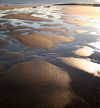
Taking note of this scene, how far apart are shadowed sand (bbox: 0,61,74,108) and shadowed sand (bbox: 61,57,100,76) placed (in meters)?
0.49

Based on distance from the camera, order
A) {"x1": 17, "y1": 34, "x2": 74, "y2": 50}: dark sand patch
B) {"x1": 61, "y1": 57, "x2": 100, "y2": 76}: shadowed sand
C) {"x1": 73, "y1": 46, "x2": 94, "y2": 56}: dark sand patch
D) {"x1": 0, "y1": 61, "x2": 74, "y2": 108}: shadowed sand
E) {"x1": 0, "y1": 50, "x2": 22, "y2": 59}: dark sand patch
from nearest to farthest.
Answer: {"x1": 0, "y1": 61, "x2": 74, "y2": 108}: shadowed sand
{"x1": 61, "y1": 57, "x2": 100, "y2": 76}: shadowed sand
{"x1": 0, "y1": 50, "x2": 22, "y2": 59}: dark sand patch
{"x1": 73, "y1": 46, "x2": 94, "y2": 56}: dark sand patch
{"x1": 17, "y1": 34, "x2": 74, "y2": 50}: dark sand patch

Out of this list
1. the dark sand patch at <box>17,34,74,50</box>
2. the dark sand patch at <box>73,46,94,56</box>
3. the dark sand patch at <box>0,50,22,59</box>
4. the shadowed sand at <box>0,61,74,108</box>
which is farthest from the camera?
the dark sand patch at <box>17,34,74,50</box>

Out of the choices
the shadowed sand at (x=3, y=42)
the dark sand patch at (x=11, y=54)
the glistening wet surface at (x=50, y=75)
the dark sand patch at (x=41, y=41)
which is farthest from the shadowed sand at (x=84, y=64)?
the shadowed sand at (x=3, y=42)

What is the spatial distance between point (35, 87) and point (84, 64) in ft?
5.07

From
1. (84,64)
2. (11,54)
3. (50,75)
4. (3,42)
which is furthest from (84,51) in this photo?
(3,42)

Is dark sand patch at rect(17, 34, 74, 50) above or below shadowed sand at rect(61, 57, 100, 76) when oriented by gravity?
above

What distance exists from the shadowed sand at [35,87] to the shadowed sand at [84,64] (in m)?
0.49

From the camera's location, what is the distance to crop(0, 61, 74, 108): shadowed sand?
6.85 ft

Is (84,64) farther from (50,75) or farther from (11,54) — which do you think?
(11,54)

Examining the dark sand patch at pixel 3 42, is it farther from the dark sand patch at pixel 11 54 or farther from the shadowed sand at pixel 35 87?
the shadowed sand at pixel 35 87

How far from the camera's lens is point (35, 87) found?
2420mm

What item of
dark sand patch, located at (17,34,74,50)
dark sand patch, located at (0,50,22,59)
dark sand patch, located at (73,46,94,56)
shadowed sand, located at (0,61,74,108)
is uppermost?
dark sand patch, located at (17,34,74,50)

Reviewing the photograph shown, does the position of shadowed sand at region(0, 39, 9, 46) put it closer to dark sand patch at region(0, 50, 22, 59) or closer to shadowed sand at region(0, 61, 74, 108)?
dark sand patch at region(0, 50, 22, 59)

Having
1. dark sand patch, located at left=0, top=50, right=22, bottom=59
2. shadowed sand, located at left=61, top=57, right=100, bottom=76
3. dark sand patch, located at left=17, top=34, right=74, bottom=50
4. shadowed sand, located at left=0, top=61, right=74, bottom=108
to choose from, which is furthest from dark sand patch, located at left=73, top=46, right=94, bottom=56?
dark sand patch, located at left=0, top=50, right=22, bottom=59
